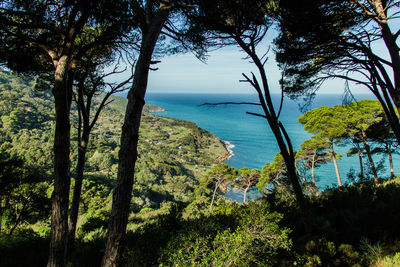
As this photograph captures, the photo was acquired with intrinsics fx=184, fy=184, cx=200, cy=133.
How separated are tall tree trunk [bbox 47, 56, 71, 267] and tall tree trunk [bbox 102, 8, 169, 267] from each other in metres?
0.80

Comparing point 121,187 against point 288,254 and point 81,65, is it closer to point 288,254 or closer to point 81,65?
point 288,254

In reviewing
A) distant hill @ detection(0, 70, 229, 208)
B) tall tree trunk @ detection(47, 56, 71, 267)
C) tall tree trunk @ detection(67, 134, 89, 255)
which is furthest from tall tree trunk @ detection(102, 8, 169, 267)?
distant hill @ detection(0, 70, 229, 208)

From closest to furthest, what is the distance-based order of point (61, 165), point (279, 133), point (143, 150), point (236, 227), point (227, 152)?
1. point (61, 165)
2. point (236, 227)
3. point (279, 133)
4. point (227, 152)
5. point (143, 150)

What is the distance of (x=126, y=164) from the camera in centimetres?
214

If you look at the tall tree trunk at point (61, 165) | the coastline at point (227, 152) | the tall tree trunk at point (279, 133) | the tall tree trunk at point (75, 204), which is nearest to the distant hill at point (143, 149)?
the coastline at point (227, 152)

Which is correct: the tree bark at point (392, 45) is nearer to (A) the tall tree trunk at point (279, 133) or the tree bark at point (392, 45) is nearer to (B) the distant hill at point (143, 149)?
(A) the tall tree trunk at point (279, 133)

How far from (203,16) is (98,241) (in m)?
4.86

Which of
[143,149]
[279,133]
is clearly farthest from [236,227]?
[143,149]

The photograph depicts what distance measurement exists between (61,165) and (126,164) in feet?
3.47

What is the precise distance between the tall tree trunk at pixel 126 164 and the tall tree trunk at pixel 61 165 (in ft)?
2.62

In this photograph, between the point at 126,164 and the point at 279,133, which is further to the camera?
the point at 279,133

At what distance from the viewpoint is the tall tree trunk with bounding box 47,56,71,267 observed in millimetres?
2348

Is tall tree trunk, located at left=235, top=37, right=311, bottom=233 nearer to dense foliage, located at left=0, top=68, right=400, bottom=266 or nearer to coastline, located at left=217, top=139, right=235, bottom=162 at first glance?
dense foliage, located at left=0, top=68, right=400, bottom=266

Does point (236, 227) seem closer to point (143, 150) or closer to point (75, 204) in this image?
point (75, 204)
